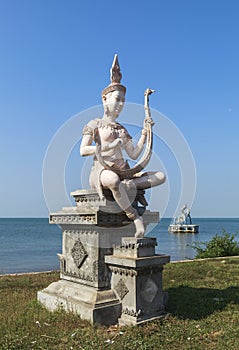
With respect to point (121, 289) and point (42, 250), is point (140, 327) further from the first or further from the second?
point (42, 250)

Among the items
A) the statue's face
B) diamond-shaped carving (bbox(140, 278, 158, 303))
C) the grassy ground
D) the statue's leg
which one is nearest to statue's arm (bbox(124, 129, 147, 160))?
the statue's face

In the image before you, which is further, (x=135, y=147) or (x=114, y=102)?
(x=135, y=147)

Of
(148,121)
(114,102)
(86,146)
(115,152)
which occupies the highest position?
(114,102)

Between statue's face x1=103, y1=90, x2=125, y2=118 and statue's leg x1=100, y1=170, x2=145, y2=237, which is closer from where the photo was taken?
statue's leg x1=100, y1=170, x2=145, y2=237

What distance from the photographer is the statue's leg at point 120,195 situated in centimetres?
533

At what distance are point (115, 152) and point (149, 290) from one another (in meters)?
2.31

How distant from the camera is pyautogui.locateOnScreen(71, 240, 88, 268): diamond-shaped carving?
5748mm

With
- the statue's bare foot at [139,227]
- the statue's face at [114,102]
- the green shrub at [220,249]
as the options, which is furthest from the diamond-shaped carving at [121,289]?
the green shrub at [220,249]

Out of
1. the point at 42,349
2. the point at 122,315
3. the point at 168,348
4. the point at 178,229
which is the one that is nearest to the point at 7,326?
the point at 42,349

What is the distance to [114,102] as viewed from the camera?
5.98 metres

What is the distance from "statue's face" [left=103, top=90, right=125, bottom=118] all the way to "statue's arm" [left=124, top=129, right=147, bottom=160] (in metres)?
0.58

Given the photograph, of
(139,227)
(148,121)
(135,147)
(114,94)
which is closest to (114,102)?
(114,94)

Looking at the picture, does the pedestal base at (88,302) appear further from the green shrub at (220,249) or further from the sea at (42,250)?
the green shrub at (220,249)

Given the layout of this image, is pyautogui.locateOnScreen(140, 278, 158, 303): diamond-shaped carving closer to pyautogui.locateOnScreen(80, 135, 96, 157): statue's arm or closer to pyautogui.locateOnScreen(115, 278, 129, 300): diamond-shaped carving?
pyautogui.locateOnScreen(115, 278, 129, 300): diamond-shaped carving
